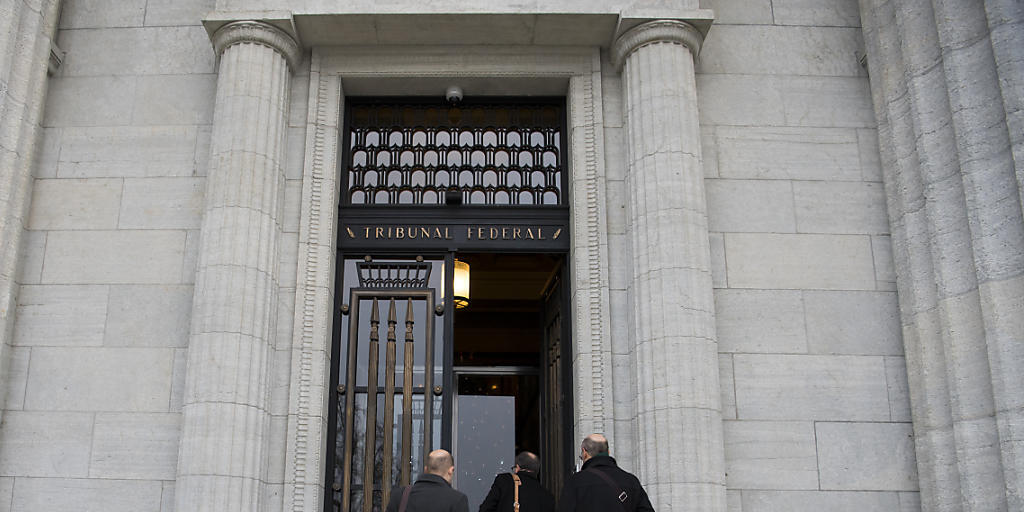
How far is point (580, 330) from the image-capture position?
32.1 feet

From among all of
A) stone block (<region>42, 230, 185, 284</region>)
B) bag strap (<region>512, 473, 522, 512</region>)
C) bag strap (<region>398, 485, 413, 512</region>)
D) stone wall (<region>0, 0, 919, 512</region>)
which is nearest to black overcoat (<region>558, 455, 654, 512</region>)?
bag strap (<region>512, 473, 522, 512</region>)

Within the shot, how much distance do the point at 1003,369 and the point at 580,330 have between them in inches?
152

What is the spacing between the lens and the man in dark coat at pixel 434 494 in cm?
628

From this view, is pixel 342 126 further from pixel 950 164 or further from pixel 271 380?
pixel 950 164

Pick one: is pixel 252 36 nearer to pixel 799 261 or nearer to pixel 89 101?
pixel 89 101

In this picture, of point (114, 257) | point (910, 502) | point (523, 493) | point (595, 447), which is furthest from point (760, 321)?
point (114, 257)

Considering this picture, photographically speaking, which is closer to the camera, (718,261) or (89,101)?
(718,261)

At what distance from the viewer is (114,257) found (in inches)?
400

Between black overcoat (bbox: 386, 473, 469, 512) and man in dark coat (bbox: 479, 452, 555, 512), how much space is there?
1.07 metres

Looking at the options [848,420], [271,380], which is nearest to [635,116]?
[848,420]

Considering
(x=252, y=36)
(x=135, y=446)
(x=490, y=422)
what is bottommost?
(x=135, y=446)

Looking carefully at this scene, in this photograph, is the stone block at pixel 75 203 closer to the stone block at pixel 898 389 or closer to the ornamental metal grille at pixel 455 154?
the ornamental metal grille at pixel 455 154

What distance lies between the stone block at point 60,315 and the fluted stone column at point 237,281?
50.7 inches

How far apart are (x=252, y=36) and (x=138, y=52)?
5.69ft
